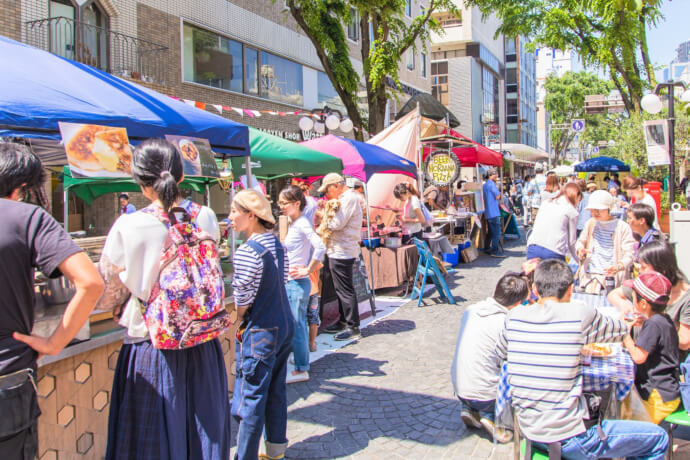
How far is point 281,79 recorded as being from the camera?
60.0 ft

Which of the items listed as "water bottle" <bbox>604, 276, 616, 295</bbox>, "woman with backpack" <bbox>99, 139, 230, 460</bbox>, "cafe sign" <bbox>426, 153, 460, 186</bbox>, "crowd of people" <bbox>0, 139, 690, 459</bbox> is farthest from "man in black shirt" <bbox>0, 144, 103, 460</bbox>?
"cafe sign" <bbox>426, 153, 460, 186</bbox>

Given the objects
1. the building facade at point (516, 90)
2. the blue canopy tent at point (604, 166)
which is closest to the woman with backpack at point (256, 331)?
the blue canopy tent at point (604, 166)

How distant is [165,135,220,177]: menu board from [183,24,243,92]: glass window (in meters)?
10.8

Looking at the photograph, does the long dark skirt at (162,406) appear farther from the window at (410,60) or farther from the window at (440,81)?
the window at (440,81)

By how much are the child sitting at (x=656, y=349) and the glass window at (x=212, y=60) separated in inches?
543

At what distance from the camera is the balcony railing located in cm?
1103

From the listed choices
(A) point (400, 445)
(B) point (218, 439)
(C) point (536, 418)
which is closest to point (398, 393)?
(A) point (400, 445)

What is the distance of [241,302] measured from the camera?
10.1 ft

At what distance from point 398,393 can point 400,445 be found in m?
0.93

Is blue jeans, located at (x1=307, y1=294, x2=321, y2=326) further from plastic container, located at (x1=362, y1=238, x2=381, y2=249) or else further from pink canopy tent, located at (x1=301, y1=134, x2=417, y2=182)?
pink canopy tent, located at (x1=301, y1=134, x2=417, y2=182)

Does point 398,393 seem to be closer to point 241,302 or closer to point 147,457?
point 241,302

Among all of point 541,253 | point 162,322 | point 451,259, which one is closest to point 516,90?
point 451,259

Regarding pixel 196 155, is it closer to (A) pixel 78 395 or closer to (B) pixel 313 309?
(B) pixel 313 309

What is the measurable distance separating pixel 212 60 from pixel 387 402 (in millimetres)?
13278
